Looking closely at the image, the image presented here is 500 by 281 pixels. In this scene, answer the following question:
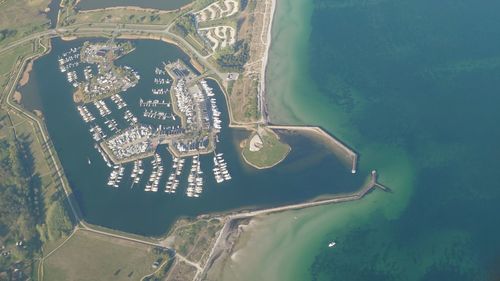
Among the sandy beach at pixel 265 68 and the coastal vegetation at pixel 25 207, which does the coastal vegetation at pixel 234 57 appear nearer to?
the sandy beach at pixel 265 68

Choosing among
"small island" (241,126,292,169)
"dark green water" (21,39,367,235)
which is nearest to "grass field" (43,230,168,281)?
"dark green water" (21,39,367,235)

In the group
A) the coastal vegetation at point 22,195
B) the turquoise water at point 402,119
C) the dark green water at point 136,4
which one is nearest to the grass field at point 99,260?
the coastal vegetation at point 22,195

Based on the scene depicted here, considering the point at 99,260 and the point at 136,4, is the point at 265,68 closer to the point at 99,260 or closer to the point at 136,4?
the point at 136,4

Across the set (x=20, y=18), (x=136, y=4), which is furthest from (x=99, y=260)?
(x=20, y=18)

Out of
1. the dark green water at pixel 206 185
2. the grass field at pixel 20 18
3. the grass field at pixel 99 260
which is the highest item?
the grass field at pixel 20 18

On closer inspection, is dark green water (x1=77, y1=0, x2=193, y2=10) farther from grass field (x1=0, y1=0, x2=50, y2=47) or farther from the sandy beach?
the sandy beach
